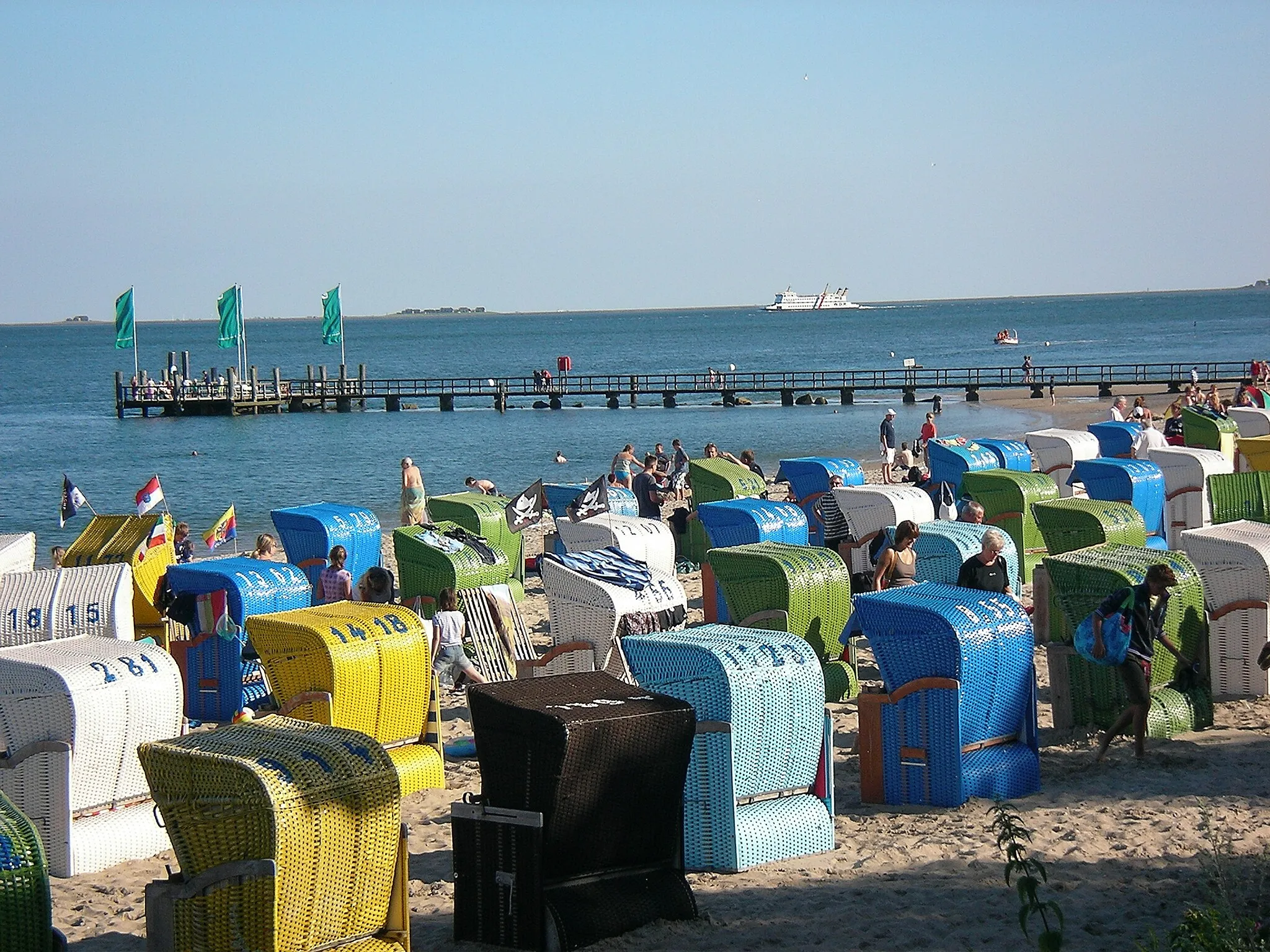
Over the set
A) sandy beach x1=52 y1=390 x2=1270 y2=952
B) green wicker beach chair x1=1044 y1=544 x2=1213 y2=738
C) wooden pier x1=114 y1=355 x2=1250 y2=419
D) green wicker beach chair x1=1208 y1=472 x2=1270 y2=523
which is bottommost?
sandy beach x1=52 y1=390 x2=1270 y2=952

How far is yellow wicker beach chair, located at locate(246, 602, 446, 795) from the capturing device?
8000 millimetres

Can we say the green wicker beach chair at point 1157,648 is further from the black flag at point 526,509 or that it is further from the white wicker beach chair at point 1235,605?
the black flag at point 526,509

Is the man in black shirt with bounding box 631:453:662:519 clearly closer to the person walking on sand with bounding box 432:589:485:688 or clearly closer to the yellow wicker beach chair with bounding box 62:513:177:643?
the yellow wicker beach chair with bounding box 62:513:177:643

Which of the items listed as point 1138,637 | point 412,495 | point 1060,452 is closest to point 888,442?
point 1060,452

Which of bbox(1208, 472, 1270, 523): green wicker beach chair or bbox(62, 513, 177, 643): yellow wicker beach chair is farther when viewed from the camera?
bbox(1208, 472, 1270, 523): green wicker beach chair

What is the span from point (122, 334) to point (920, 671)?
5197cm

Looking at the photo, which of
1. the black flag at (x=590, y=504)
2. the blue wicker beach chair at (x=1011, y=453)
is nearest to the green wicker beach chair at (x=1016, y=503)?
the black flag at (x=590, y=504)

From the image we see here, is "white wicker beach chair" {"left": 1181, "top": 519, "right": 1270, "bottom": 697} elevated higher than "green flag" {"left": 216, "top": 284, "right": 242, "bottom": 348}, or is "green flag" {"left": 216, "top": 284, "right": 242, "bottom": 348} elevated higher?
"green flag" {"left": 216, "top": 284, "right": 242, "bottom": 348}

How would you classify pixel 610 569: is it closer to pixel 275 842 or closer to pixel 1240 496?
pixel 275 842

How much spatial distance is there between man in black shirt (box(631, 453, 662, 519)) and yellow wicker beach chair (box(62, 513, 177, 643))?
639 cm

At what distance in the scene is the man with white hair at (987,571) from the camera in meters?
10.0

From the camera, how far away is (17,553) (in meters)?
11.8

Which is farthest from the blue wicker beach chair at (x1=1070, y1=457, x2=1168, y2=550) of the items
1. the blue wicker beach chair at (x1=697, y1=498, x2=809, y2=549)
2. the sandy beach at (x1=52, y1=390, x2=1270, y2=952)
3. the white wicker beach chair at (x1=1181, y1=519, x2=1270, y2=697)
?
the sandy beach at (x1=52, y1=390, x2=1270, y2=952)

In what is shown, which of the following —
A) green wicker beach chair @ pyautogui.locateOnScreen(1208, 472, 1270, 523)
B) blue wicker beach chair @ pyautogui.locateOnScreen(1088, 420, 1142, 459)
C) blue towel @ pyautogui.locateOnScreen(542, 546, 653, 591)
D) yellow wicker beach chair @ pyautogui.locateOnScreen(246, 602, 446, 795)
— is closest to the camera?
yellow wicker beach chair @ pyautogui.locateOnScreen(246, 602, 446, 795)
